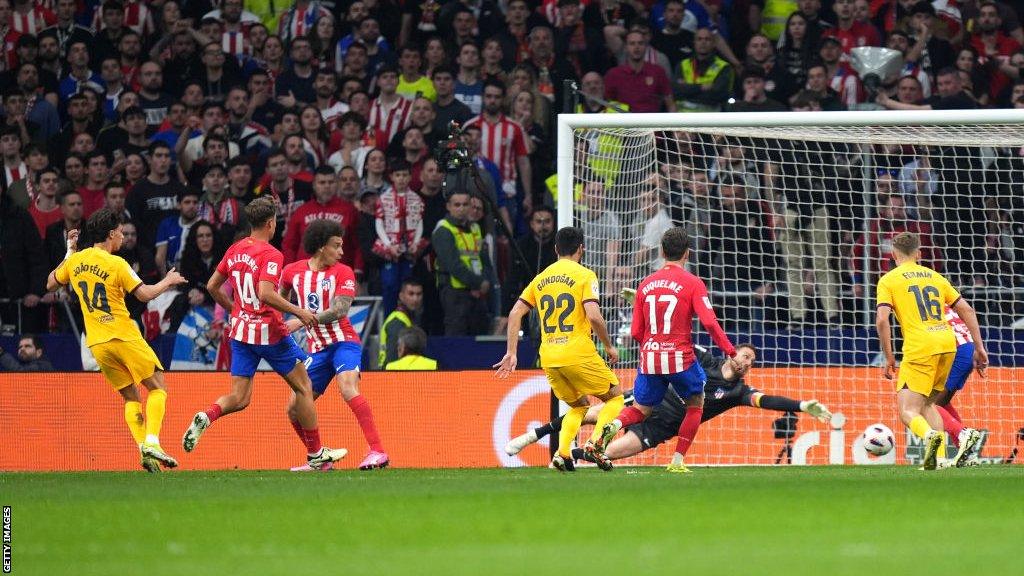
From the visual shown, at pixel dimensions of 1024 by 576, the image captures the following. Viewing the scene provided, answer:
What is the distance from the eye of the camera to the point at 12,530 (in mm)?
7398

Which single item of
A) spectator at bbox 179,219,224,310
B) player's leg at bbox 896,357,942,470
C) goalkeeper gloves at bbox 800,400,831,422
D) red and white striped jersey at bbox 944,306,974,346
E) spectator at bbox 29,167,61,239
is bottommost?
goalkeeper gloves at bbox 800,400,831,422

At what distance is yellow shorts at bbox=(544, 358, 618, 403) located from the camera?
464 inches

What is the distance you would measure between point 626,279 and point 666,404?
1.98 metres

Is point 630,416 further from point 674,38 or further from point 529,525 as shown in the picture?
point 674,38

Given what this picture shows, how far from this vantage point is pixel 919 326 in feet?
39.1

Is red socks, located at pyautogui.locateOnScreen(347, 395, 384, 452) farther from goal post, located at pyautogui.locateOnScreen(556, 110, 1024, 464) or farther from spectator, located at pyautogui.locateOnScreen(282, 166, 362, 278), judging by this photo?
spectator, located at pyautogui.locateOnScreen(282, 166, 362, 278)

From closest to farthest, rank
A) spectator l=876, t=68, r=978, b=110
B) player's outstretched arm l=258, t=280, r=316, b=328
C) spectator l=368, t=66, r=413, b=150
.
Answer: player's outstretched arm l=258, t=280, r=316, b=328 < spectator l=876, t=68, r=978, b=110 < spectator l=368, t=66, r=413, b=150

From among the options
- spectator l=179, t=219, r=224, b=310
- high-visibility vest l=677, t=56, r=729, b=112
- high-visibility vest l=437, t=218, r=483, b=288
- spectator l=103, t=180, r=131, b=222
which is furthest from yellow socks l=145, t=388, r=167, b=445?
high-visibility vest l=677, t=56, r=729, b=112

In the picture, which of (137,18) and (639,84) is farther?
(137,18)

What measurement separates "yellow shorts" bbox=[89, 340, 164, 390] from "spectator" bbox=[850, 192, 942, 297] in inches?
271

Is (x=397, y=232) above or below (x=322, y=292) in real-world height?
above

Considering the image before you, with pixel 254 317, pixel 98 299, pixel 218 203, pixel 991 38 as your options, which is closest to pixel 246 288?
pixel 254 317

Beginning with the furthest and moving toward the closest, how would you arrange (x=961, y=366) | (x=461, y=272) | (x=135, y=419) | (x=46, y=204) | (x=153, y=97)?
1. (x=153, y=97)
2. (x=46, y=204)
3. (x=461, y=272)
4. (x=961, y=366)
5. (x=135, y=419)

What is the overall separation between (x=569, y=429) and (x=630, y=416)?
0.50 metres
